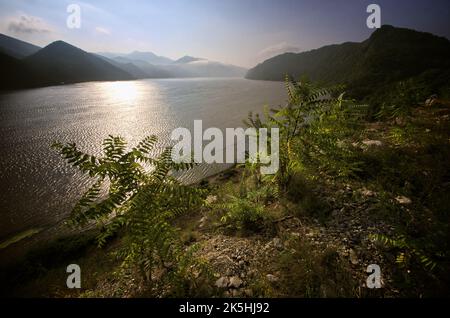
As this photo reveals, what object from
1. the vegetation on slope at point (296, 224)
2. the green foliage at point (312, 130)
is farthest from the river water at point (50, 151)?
the green foliage at point (312, 130)

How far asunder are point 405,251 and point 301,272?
166 cm

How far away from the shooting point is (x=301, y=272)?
3.11 m

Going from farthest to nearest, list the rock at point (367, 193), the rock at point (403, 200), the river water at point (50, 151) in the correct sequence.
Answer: the river water at point (50, 151), the rock at point (367, 193), the rock at point (403, 200)

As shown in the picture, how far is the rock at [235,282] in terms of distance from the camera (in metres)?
3.14

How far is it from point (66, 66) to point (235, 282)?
171 meters

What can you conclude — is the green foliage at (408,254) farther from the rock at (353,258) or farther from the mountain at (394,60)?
the mountain at (394,60)

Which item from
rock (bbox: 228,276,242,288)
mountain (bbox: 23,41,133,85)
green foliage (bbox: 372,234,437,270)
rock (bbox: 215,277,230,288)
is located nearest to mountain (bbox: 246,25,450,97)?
green foliage (bbox: 372,234,437,270)

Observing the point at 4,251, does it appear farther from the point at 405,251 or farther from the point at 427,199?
the point at 427,199

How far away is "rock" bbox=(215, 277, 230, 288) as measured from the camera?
3.16 metres

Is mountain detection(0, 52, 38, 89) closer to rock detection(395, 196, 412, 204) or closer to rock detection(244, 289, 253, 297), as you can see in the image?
rock detection(244, 289, 253, 297)

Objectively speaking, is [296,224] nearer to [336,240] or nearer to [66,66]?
[336,240]

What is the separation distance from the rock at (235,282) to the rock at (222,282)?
6 centimetres

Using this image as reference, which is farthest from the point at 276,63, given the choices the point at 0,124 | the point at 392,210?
the point at 392,210

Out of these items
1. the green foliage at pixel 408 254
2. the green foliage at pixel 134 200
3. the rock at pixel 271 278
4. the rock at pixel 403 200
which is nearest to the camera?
the green foliage at pixel 408 254
